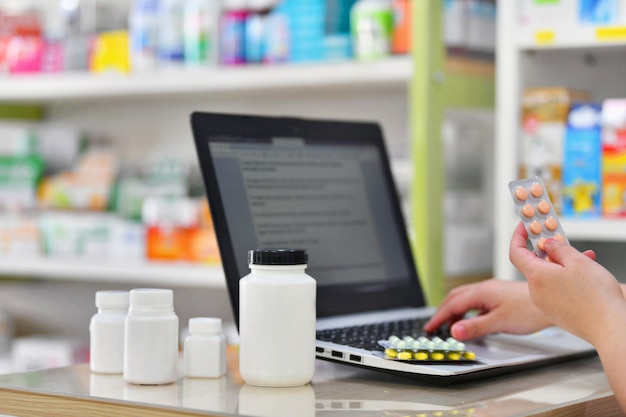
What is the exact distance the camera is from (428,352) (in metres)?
1.05

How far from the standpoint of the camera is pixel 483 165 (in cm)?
270

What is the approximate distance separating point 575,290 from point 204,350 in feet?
1.23

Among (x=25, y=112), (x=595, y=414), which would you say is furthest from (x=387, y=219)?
(x=25, y=112)

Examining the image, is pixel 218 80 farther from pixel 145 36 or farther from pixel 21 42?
pixel 21 42

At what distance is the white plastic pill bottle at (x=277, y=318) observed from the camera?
39.4 inches

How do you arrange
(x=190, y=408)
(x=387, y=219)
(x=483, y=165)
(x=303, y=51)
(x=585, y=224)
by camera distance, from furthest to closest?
(x=483, y=165) < (x=303, y=51) < (x=585, y=224) < (x=387, y=219) < (x=190, y=408)

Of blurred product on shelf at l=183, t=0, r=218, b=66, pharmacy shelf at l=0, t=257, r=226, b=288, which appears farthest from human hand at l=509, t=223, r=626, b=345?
blurred product on shelf at l=183, t=0, r=218, b=66

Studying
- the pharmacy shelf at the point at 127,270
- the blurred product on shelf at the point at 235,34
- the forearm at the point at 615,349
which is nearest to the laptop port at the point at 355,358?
the forearm at the point at 615,349

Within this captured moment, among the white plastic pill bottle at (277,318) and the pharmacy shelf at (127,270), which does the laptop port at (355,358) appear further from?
the pharmacy shelf at (127,270)

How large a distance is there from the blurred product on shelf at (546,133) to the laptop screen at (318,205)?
0.68 meters

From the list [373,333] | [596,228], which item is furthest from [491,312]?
[596,228]

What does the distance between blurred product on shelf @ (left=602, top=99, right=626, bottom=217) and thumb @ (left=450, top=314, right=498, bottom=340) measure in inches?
35.2

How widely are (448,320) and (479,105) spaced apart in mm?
1313

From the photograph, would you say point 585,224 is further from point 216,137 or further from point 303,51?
point 216,137
